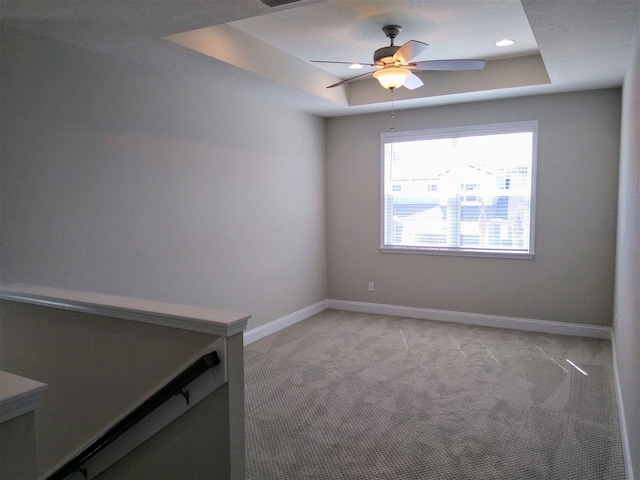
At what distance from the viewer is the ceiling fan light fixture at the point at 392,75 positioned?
3.49 metres

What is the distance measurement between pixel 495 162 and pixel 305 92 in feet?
7.41

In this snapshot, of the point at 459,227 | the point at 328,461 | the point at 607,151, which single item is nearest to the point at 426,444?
the point at 328,461

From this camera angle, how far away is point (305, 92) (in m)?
4.66

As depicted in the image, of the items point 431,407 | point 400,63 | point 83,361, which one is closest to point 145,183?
point 83,361

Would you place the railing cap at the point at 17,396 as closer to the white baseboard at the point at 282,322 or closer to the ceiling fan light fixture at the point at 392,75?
the ceiling fan light fixture at the point at 392,75

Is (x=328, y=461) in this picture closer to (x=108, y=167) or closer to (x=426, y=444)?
(x=426, y=444)

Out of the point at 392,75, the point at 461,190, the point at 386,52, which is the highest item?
the point at 386,52

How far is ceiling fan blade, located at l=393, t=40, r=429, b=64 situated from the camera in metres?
3.11

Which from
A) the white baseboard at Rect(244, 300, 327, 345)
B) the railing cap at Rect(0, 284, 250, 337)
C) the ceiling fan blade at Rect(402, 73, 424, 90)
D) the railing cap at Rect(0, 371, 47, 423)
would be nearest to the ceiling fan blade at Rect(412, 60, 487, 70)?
the ceiling fan blade at Rect(402, 73, 424, 90)

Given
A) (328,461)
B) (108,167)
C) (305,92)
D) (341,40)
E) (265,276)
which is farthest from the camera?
(265,276)

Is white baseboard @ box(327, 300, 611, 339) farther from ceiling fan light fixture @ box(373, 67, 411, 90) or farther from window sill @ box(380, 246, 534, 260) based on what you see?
ceiling fan light fixture @ box(373, 67, 411, 90)

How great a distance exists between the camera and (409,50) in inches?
126

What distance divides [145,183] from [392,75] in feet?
6.80

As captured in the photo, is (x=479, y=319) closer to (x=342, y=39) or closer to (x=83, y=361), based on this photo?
(x=342, y=39)
